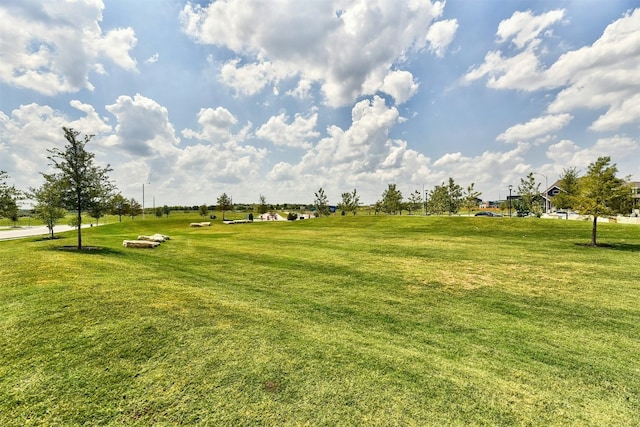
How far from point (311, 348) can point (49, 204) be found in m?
19.1

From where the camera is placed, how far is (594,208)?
18.6 meters

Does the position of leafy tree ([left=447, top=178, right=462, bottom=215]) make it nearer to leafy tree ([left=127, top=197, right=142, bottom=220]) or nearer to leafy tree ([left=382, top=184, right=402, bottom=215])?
leafy tree ([left=382, top=184, right=402, bottom=215])

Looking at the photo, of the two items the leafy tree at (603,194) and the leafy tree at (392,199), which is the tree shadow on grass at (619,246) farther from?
the leafy tree at (392,199)

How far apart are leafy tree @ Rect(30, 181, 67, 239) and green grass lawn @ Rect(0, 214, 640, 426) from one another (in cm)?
569

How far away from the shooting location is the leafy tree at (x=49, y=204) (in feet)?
51.1

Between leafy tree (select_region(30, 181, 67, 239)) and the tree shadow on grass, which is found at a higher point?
leafy tree (select_region(30, 181, 67, 239))

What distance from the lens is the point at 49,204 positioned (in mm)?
16312

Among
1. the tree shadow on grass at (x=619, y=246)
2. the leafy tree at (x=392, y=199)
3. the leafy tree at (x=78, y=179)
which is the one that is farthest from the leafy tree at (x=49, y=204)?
the leafy tree at (x=392, y=199)

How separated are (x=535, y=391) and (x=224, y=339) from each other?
17.1 feet

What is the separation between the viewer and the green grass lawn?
12.3 feet

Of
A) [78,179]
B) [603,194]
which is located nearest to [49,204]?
Answer: [78,179]

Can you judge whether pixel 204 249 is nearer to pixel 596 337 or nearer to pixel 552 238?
pixel 596 337

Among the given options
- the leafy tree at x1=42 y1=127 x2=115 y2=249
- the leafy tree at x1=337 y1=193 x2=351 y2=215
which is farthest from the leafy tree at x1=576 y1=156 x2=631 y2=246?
the leafy tree at x1=337 y1=193 x2=351 y2=215

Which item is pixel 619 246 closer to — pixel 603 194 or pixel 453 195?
pixel 603 194
